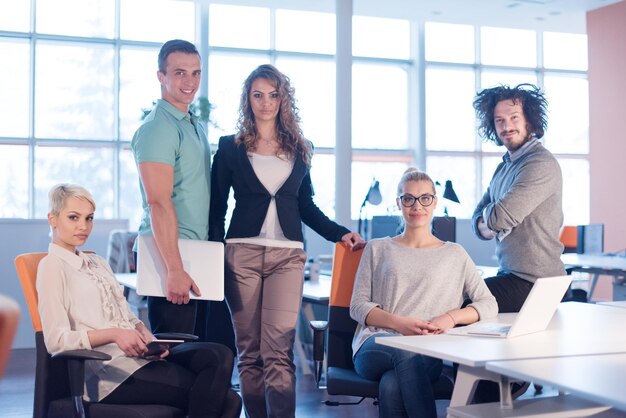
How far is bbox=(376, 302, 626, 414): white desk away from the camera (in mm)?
2270

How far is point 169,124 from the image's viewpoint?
305cm

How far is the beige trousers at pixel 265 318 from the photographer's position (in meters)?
3.13

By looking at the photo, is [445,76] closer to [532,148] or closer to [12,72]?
[12,72]

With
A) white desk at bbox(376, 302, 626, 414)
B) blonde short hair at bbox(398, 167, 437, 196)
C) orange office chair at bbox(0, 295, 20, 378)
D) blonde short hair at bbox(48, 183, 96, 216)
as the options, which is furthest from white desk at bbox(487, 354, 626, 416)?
blonde short hair at bbox(48, 183, 96, 216)

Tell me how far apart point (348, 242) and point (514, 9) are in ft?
28.1

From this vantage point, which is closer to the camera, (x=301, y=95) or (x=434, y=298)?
(x=434, y=298)

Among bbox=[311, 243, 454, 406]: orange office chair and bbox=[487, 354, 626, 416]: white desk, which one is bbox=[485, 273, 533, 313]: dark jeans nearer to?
bbox=[311, 243, 454, 406]: orange office chair

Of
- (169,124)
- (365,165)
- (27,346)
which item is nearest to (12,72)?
(27,346)

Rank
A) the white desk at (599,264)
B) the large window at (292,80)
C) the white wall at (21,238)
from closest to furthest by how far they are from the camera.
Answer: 1. the white desk at (599,264)
2. the white wall at (21,238)
3. the large window at (292,80)

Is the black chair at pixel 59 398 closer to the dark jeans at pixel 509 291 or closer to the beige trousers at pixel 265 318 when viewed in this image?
the beige trousers at pixel 265 318

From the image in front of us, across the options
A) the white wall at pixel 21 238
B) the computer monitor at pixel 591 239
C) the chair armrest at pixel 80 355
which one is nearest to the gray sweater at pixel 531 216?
the chair armrest at pixel 80 355

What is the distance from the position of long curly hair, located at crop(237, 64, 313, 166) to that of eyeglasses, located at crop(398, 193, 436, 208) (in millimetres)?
419

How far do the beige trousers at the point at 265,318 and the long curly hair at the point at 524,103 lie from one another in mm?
1090

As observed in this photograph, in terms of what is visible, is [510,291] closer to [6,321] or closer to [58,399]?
[58,399]
